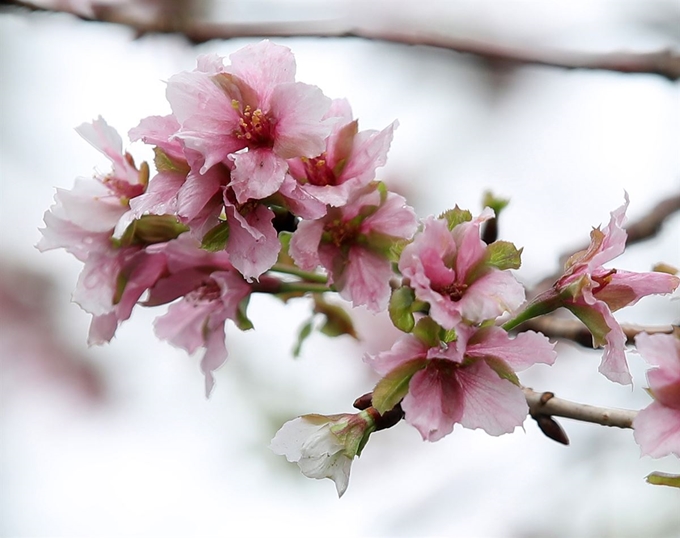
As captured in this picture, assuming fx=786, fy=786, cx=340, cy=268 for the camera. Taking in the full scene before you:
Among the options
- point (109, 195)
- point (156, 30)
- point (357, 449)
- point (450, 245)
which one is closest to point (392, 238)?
point (450, 245)

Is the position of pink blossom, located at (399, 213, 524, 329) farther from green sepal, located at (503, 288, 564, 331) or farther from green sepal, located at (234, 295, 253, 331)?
green sepal, located at (234, 295, 253, 331)

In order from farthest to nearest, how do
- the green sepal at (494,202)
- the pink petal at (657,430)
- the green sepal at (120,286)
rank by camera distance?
the green sepal at (494,202), the green sepal at (120,286), the pink petal at (657,430)

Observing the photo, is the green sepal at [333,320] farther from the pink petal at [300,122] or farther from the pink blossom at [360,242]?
the pink petal at [300,122]

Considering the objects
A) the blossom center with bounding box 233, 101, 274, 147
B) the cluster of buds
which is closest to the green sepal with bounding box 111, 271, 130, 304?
the cluster of buds

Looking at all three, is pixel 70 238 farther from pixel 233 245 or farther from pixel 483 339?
pixel 483 339

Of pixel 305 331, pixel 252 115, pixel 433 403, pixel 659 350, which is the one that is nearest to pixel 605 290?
pixel 659 350

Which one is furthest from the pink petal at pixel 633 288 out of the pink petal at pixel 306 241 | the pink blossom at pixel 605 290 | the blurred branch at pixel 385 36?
the blurred branch at pixel 385 36
